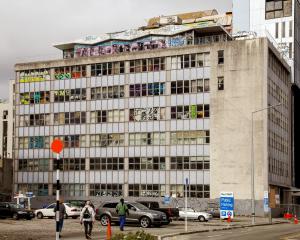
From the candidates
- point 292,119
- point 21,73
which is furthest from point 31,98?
point 292,119

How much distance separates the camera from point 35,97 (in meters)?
93.5

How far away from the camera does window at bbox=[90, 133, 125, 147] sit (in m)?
86.6

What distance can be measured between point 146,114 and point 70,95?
12.7 m

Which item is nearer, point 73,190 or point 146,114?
point 146,114

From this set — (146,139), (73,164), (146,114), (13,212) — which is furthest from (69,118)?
(13,212)

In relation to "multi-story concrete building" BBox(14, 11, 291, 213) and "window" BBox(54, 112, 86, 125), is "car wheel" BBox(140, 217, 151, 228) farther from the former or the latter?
"window" BBox(54, 112, 86, 125)

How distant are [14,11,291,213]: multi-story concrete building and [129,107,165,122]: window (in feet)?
0.44

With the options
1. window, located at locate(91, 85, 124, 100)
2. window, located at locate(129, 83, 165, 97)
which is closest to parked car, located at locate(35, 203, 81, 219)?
window, located at locate(129, 83, 165, 97)

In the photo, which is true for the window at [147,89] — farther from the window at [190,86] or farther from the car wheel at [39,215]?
the car wheel at [39,215]

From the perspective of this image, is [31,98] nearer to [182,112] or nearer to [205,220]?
[182,112]

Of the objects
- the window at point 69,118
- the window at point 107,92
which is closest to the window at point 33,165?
the window at point 69,118

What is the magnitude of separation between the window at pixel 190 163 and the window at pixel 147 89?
30.2ft

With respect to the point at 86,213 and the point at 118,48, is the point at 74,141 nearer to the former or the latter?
the point at 118,48

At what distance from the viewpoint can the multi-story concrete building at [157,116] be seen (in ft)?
260
